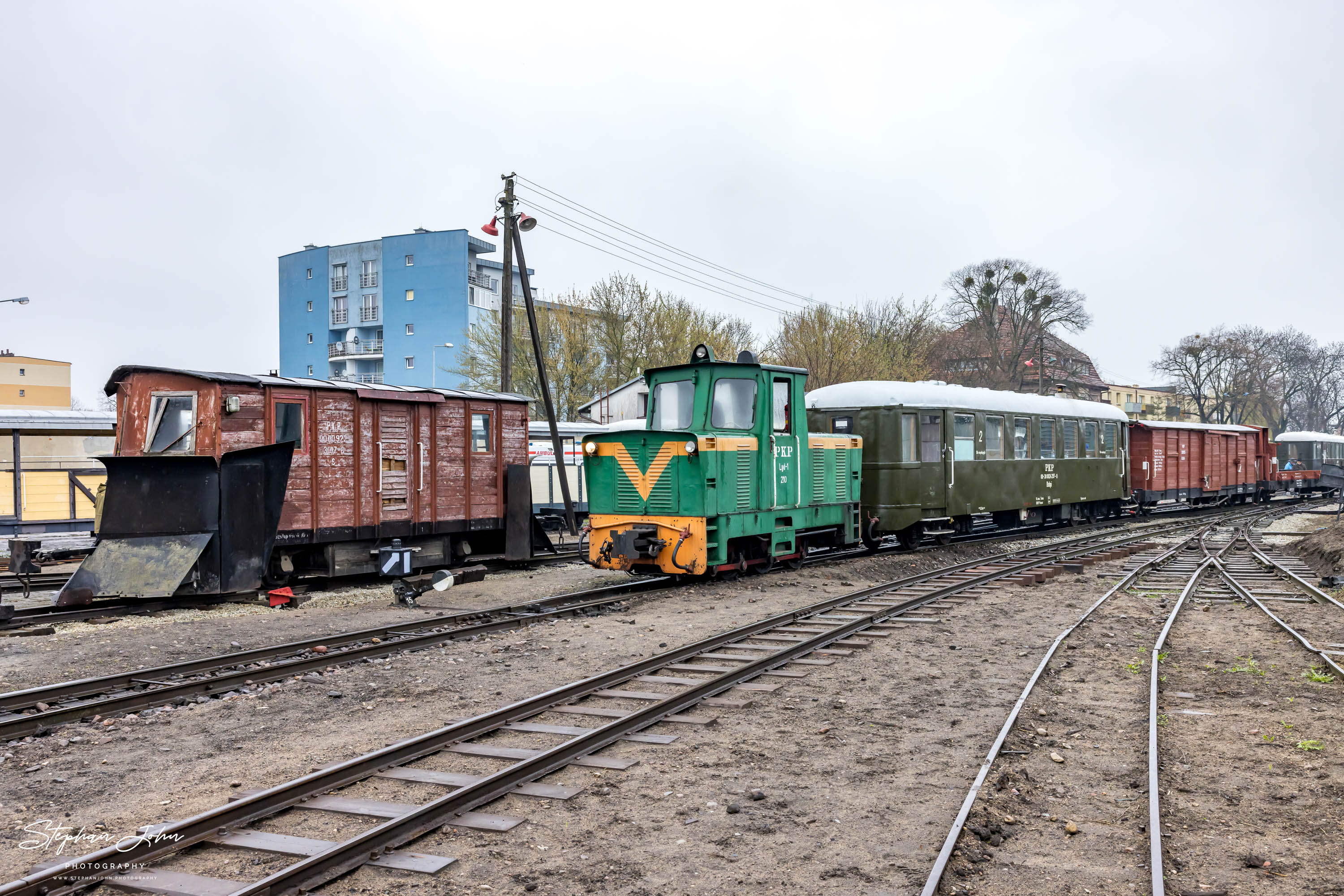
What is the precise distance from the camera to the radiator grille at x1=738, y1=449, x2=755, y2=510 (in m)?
12.9

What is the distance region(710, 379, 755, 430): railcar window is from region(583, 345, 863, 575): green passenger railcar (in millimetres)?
12

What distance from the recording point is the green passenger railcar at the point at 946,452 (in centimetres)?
1698

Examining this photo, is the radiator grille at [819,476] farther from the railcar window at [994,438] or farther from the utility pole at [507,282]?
the utility pole at [507,282]

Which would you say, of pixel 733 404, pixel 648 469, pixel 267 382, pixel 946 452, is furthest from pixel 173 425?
pixel 946 452

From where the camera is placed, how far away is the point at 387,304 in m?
58.2

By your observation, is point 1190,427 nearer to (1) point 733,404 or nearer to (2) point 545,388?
(2) point 545,388

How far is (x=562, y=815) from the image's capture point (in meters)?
4.73

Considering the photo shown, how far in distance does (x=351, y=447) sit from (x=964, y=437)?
10.8m

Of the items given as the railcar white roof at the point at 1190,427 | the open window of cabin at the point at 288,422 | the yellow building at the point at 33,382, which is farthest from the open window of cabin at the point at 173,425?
the yellow building at the point at 33,382

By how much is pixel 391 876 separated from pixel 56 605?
8993mm

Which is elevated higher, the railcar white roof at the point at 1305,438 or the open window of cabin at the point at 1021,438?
the railcar white roof at the point at 1305,438

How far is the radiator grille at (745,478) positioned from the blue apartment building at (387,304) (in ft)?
137

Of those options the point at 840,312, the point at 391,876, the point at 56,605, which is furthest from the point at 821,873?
the point at 840,312

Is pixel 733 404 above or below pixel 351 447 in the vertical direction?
above
